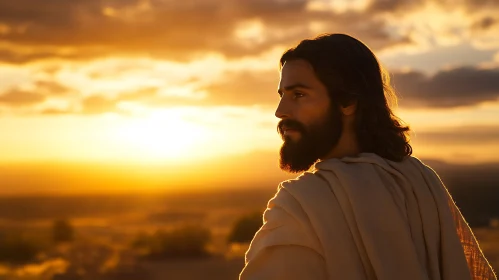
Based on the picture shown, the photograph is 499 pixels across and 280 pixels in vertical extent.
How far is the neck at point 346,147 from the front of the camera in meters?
3.63

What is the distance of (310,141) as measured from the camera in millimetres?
3551

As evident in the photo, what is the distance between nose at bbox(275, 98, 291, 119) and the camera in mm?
3562

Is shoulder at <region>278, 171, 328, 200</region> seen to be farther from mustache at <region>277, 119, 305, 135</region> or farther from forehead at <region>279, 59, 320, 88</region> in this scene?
forehead at <region>279, 59, 320, 88</region>

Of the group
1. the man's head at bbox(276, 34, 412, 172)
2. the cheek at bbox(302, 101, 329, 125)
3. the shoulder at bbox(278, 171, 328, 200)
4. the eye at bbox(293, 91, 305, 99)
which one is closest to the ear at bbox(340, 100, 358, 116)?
the man's head at bbox(276, 34, 412, 172)

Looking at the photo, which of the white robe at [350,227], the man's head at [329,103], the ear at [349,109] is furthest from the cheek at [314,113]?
the white robe at [350,227]

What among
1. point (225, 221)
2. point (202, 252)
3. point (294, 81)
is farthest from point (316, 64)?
point (225, 221)

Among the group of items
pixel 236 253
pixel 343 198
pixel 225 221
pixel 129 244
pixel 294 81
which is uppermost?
pixel 225 221

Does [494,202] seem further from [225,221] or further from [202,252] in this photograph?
[202,252]

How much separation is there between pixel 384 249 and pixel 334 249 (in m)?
0.24

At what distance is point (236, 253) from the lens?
2448cm

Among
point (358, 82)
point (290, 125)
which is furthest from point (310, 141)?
point (358, 82)

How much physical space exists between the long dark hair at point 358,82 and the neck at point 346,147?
0.10ft

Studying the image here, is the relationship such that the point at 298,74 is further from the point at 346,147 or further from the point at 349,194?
the point at 349,194

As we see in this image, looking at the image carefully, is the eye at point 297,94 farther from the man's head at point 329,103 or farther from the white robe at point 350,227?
the white robe at point 350,227
